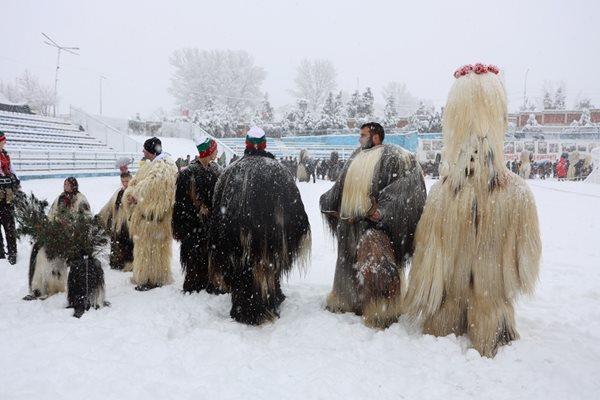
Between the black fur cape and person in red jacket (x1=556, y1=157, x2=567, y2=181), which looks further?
person in red jacket (x1=556, y1=157, x2=567, y2=181)

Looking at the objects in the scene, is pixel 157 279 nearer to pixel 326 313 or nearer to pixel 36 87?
pixel 326 313

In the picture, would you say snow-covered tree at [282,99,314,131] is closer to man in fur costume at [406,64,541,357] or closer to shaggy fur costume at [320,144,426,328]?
shaggy fur costume at [320,144,426,328]

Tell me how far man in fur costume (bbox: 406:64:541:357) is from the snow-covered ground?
199mm

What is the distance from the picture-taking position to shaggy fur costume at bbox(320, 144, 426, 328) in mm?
3250

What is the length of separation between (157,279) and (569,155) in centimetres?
2747

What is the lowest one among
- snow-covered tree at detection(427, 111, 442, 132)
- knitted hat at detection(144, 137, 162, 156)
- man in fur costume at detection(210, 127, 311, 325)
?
man in fur costume at detection(210, 127, 311, 325)

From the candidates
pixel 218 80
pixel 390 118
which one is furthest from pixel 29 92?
pixel 390 118

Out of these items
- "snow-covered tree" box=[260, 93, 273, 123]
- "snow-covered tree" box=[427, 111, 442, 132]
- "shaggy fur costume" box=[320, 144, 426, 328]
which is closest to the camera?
"shaggy fur costume" box=[320, 144, 426, 328]

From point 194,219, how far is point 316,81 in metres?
51.2

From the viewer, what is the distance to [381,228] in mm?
3330

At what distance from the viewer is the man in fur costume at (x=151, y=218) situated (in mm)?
4285

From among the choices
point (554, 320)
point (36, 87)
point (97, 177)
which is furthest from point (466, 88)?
point (36, 87)

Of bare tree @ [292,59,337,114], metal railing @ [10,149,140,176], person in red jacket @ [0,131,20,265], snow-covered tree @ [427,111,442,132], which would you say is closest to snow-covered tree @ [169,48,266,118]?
bare tree @ [292,59,337,114]

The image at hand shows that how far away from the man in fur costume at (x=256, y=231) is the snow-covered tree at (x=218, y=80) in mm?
47294
